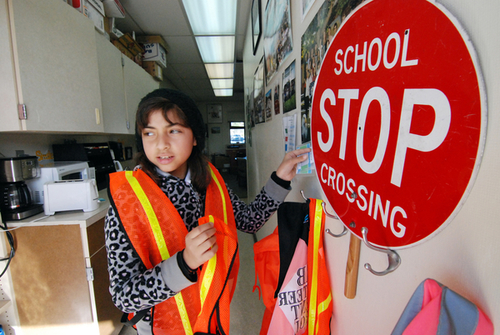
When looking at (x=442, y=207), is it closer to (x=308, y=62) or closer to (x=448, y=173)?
(x=448, y=173)

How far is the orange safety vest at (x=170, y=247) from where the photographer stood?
68 centimetres

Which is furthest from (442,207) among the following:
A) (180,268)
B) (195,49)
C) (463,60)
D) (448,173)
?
(195,49)

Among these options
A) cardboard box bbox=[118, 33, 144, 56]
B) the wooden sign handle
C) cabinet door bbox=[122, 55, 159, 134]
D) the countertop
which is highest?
Result: cardboard box bbox=[118, 33, 144, 56]

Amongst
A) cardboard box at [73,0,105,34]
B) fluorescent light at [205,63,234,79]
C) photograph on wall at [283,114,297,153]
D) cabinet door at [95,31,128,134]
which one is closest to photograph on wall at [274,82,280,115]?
photograph on wall at [283,114,297,153]

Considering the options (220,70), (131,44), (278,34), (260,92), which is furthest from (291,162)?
(220,70)

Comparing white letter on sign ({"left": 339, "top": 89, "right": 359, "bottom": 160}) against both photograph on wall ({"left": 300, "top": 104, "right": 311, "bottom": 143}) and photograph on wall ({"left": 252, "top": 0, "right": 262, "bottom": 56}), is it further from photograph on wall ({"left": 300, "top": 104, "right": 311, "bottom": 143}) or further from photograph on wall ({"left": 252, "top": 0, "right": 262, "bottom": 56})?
photograph on wall ({"left": 252, "top": 0, "right": 262, "bottom": 56})

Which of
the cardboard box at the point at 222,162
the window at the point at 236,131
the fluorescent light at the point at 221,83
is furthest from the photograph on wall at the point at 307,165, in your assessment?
the window at the point at 236,131

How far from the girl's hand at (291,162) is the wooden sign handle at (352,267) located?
0.32 metres

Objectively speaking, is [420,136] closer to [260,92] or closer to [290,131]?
[290,131]

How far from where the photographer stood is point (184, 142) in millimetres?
851

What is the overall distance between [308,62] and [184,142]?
0.50 m

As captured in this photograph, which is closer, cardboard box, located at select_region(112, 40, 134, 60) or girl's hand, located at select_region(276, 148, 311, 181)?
girl's hand, located at select_region(276, 148, 311, 181)

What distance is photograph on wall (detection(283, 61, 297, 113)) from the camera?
929 millimetres

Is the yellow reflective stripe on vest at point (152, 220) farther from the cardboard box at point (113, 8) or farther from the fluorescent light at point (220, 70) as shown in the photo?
the fluorescent light at point (220, 70)
